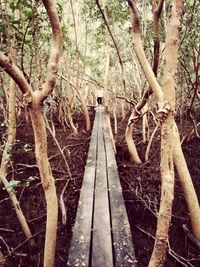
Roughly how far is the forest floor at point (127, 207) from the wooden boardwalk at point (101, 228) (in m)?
0.50

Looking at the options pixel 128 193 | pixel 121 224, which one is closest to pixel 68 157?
pixel 128 193

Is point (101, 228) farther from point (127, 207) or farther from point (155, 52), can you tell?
point (155, 52)

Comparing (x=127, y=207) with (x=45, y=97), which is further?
(x=127, y=207)

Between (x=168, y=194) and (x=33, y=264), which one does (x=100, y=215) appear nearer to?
(x=33, y=264)

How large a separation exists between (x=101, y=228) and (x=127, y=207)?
6.95ft

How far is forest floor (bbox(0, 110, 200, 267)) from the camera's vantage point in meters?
4.63

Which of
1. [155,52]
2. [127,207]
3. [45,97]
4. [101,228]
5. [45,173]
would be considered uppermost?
[155,52]

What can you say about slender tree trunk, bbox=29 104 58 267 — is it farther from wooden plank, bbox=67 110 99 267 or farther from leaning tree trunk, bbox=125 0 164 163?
leaning tree trunk, bbox=125 0 164 163

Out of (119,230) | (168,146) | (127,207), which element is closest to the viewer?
(168,146)

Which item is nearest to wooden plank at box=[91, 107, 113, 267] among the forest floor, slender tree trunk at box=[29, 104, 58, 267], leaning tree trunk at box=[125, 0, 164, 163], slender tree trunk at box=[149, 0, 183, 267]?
slender tree trunk at box=[29, 104, 58, 267]

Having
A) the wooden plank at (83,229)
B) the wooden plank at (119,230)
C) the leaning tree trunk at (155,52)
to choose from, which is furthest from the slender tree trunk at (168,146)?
the leaning tree trunk at (155,52)

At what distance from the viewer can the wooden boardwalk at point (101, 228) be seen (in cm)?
344

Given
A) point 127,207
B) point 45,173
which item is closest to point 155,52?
point 127,207

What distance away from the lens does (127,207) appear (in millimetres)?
6188
